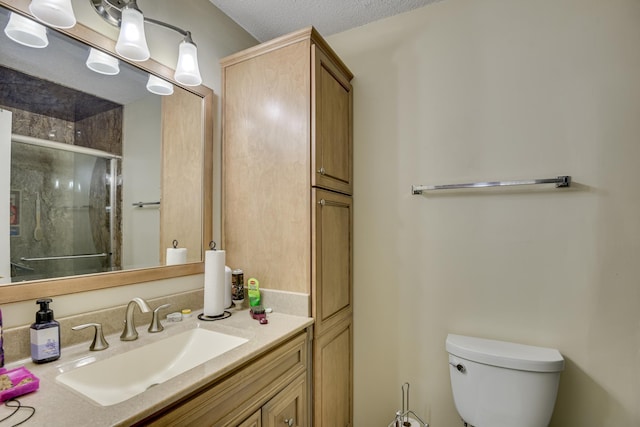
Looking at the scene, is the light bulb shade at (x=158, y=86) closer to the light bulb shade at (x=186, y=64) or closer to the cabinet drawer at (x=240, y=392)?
the light bulb shade at (x=186, y=64)

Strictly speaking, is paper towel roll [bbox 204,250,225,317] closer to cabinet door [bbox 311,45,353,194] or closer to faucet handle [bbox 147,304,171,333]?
faucet handle [bbox 147,304,171,333]

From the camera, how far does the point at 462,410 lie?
1.40 m

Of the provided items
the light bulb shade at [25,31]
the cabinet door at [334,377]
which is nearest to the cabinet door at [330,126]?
the cabinet door at [334,377]

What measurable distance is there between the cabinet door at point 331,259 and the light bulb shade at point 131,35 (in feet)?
2.92

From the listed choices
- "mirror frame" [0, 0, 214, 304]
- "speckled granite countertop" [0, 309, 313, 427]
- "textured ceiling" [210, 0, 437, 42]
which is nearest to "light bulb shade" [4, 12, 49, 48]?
"mirror frame" [0, 0, 214, 304]

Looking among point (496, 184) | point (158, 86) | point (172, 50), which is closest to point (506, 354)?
point (496, 184)

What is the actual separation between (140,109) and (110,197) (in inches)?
15.6

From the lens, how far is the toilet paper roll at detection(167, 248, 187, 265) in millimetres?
1411

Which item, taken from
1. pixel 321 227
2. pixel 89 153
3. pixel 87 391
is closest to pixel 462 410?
pixel 321 227

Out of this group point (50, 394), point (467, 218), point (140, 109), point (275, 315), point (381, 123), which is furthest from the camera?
point (381, 123)

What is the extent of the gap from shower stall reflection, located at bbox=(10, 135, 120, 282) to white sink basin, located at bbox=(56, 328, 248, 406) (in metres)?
0.35

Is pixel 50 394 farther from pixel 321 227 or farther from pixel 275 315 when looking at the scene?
pixel 321 227

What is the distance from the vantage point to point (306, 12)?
175 cm

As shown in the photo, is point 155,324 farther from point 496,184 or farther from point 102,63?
point 496,184
